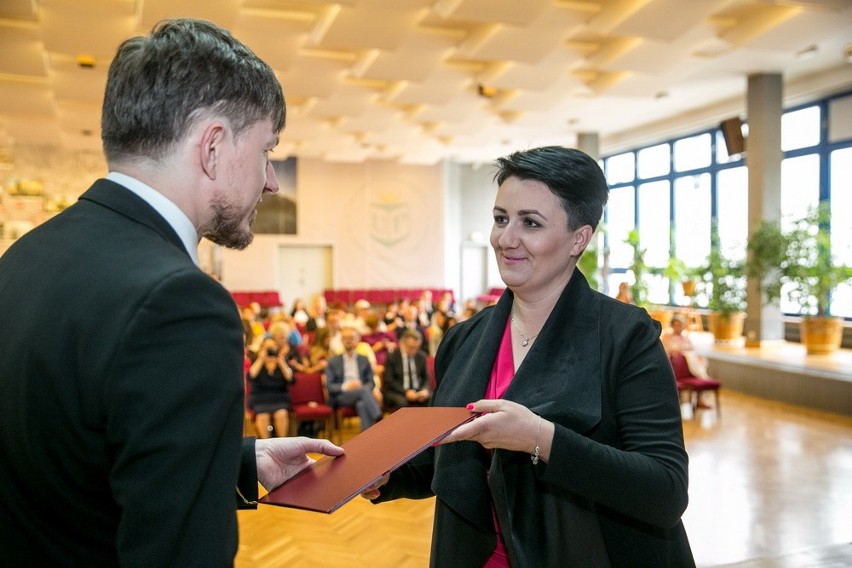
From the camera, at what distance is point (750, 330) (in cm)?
1148

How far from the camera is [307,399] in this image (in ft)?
24.2

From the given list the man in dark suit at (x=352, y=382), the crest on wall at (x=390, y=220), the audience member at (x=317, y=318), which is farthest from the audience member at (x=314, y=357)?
the crest on wall at (x=390, y=220)

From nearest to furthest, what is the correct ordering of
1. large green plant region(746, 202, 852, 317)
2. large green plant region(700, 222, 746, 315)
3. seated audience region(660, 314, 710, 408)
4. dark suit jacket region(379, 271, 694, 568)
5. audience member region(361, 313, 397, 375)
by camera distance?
dark suit jacket region(379, 271, 694, 568) < seated audience region(660, 314, 710, 408) < audience member region(361, 313, 397, 375) < large green plant region(746, 202, 852, 317) < large green plant region(700, 222, 746, 315)

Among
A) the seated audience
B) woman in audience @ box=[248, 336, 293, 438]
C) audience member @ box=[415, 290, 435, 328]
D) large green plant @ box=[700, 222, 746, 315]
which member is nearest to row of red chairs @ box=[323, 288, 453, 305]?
audience member @ box=[415, 290, 435, 328]

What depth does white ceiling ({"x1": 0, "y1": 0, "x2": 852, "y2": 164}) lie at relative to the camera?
7152 mm

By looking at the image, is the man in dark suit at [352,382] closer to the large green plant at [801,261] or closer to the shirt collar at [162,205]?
the shirt collar at [162,205]

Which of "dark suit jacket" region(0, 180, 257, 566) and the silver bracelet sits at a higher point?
"dark suit jacket" region(0, 180, 257, 566)

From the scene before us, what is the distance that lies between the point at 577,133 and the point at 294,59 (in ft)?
29.3

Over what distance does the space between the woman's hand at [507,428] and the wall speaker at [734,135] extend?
12.2 meters

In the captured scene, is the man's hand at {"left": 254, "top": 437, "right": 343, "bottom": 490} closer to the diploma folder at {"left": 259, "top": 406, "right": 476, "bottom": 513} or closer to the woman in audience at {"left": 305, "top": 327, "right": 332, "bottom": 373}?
the diploma folder at {"left": 259, "top": 406, "right": 476, "bottom": 513}

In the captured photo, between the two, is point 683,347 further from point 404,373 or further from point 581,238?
point 581,238

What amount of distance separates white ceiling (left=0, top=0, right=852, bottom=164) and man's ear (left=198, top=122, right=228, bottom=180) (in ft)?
14.1

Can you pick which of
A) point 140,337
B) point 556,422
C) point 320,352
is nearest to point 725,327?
point 320,352

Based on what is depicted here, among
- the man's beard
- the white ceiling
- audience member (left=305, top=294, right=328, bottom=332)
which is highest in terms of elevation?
the white ceiling
